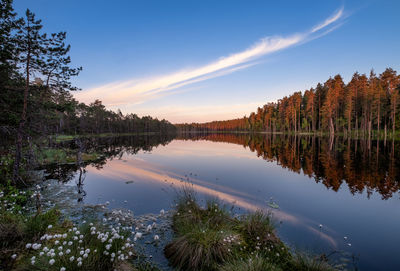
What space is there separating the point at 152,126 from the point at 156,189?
16396cm

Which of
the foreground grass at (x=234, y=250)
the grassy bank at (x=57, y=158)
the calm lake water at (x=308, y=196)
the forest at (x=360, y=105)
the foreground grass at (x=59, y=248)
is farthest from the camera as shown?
the forest at (x=360, y=105)

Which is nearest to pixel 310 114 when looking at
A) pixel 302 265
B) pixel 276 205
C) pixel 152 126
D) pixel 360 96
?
pixel 360 96

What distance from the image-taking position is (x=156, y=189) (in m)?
13.8

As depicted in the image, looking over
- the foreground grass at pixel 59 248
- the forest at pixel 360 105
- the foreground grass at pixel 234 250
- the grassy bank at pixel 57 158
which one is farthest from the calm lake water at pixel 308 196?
the forest at pixel 360 105

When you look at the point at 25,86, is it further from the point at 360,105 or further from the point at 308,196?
the point at 360,105

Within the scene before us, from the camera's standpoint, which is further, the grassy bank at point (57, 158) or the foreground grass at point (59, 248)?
the grassy bank at point (57, 158)

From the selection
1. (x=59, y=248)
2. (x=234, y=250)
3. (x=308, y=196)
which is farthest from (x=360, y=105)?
(x=59, y=248)

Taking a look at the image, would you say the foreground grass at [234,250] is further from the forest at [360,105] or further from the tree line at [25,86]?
the forest at [360,105]

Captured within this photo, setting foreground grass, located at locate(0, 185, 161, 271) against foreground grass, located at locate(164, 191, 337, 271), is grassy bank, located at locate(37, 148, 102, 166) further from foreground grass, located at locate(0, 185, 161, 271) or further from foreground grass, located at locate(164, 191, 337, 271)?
foreground grass, located at locate(164, 191, 337, 271)

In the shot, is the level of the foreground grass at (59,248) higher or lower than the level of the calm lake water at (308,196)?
higher

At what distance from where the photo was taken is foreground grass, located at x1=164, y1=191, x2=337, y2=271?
4820 millimetres

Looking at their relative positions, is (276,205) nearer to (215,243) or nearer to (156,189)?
(215,243)

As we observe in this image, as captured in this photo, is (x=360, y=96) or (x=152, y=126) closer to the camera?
(x=360, y=96)

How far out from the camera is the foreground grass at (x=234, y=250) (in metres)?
4.82
